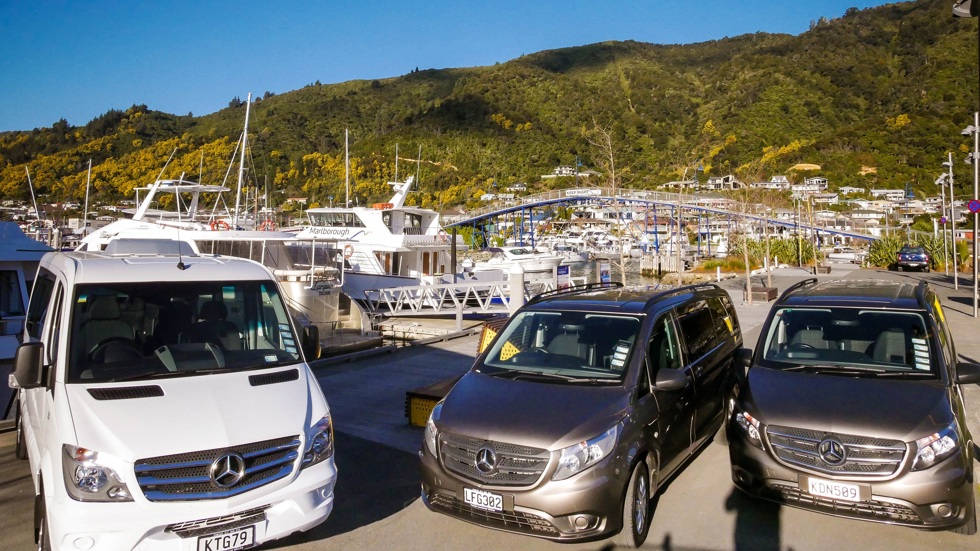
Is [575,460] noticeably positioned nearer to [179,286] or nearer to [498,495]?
[498,495]

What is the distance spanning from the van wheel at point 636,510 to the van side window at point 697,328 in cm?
168

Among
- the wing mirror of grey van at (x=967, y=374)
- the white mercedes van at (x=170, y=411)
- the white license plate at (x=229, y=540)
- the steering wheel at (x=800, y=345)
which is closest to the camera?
the white mercedes van at (x=170, y=411)

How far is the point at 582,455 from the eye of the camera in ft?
15.0

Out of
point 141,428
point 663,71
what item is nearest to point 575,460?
point 141,428

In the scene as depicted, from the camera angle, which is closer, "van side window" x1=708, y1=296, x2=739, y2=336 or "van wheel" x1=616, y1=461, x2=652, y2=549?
"van wheel" x1=616, y1=461, x2=652, y2=549

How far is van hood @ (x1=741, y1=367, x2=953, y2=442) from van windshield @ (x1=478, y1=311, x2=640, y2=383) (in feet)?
3.62

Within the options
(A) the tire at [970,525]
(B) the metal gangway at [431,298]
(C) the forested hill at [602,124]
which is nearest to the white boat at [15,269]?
(B) the metal gangway at [431,298]

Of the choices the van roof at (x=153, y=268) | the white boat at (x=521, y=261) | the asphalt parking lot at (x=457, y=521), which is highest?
the white boat at (x=521, y=261)

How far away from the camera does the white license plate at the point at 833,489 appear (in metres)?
4.75

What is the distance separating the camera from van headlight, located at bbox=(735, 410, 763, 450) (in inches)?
206

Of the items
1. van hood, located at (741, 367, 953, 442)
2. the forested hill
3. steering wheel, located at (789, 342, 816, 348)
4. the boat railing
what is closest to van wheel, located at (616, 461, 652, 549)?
van hood, located at (741, 367, 953, 442)

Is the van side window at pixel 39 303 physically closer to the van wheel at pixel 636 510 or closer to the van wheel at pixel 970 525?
the van wheel at pixel 636 510

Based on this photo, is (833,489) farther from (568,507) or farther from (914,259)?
(914,259)

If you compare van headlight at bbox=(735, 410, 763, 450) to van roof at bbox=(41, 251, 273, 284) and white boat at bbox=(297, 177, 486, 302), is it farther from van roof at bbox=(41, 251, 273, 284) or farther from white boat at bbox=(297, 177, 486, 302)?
white boat at bbox=(297, 177, 486, 302)
